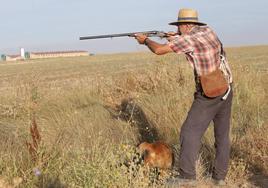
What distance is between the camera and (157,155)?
5641 mm

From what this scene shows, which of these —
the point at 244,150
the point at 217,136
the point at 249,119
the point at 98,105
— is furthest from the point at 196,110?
the point at 98,105

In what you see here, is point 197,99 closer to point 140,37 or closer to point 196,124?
point 196,124

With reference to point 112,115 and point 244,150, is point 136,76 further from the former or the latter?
point 244,150

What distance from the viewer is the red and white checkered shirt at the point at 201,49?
4945mm

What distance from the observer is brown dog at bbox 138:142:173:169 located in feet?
18.5

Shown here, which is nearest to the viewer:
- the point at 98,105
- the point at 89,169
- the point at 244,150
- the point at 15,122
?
the point at 89,169

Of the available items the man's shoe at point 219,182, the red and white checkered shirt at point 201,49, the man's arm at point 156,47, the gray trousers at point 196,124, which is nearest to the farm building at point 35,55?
the man's arm at point 156,47

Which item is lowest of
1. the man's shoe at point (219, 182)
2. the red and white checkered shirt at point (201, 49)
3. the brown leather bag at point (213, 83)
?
the man's shoe at point (219, 182)

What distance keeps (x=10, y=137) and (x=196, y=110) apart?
2632 millimetres

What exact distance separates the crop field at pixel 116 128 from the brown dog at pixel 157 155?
0.17 m

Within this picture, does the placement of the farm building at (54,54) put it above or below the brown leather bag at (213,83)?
below

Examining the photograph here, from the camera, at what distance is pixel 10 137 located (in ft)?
20.9

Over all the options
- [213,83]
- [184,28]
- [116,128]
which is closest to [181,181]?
[213,83]

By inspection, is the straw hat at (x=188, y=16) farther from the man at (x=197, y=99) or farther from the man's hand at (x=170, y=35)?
the man's hand at (x=170, y=35)
